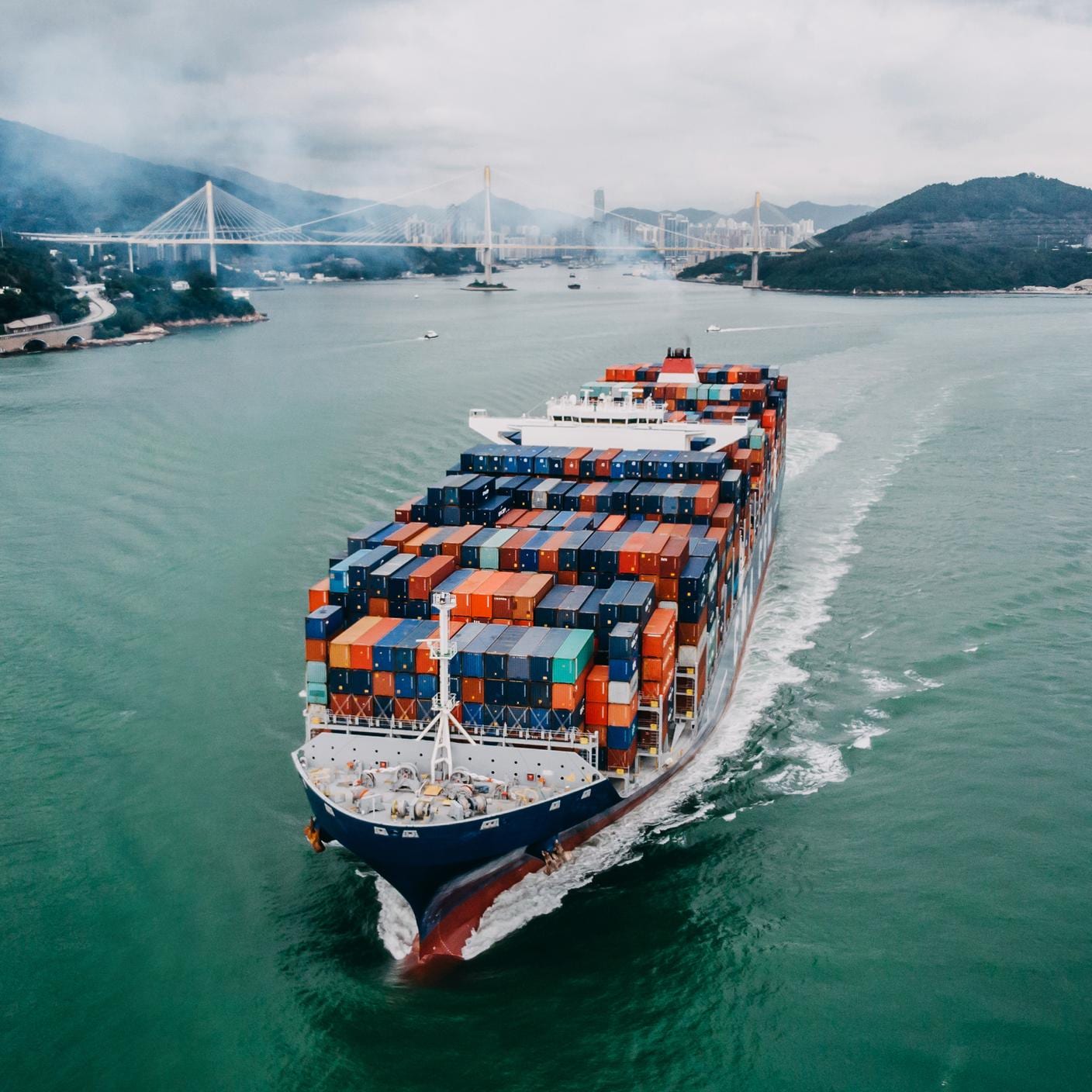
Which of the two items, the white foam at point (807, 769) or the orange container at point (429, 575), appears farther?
the white foam at point (807, 769)

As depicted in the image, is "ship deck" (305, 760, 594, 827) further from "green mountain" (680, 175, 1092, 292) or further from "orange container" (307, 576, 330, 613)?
"green mountain" (680, 175, 1092, 292)

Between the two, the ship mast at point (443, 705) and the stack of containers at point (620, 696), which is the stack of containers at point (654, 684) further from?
the ship mast at point (443, 705)

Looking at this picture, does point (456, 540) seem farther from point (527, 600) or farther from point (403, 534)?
point (527, 600)

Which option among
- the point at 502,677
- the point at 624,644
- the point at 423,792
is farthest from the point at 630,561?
the point at 423,792

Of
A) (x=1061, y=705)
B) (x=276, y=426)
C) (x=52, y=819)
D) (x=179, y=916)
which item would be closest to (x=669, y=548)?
(x=1061, y=705)

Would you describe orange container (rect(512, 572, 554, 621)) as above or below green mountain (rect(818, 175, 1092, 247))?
below

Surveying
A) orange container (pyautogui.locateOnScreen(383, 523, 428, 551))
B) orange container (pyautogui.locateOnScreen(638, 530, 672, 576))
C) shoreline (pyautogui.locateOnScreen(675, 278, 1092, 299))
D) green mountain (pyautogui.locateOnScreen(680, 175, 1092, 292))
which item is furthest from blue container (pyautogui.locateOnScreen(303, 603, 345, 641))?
green mountain (pyautogui.locateOnScreen(680, 175, 1092, 292))

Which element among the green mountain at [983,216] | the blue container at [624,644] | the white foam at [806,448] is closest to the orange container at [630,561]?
the blue container at [624,644]
